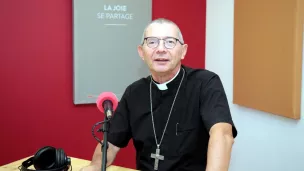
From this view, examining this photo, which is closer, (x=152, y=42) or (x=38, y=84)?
(x=152, y=42)

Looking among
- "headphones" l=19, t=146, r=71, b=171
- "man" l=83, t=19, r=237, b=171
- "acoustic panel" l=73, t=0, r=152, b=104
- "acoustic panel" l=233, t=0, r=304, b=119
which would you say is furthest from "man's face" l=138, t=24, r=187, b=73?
"acoustic panel" l=73, t=0, r=152, b=104

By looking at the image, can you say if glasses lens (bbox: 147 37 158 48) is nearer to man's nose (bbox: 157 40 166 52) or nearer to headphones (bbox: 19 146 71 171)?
man's nose (bbox: 157 40 166 52)

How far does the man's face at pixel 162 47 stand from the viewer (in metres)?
1.74

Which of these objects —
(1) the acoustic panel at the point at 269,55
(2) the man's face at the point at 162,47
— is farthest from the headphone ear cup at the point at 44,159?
(1) the acoustic panel at the point at 269,55

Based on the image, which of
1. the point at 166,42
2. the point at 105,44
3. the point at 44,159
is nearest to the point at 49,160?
the point at 44,159

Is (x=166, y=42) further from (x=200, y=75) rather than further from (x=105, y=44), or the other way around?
(x=105, y=44)

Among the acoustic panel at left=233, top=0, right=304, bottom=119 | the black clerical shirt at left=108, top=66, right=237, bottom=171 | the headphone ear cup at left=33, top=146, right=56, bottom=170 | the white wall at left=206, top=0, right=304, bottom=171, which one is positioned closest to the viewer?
the headphone ear cup at left=33, top=146, right=56, bottom=170

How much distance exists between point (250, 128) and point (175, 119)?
3.96 ft

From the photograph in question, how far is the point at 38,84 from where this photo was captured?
2.73m

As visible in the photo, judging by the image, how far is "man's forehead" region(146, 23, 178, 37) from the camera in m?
1.73

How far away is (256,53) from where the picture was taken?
2635 millimetres

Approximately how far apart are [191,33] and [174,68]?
1.54 metres

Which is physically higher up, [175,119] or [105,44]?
[105,44]

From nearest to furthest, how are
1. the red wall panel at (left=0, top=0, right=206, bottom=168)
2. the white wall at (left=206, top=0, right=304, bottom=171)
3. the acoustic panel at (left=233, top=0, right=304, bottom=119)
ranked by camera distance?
the acoustic panel at (left=233, top=0, right=304, bottom=119)
the white wall at (left=206, top=0, right=304, bottom=171)
the red wall panel at (left=0, top=0, right=206, bottom=168)
